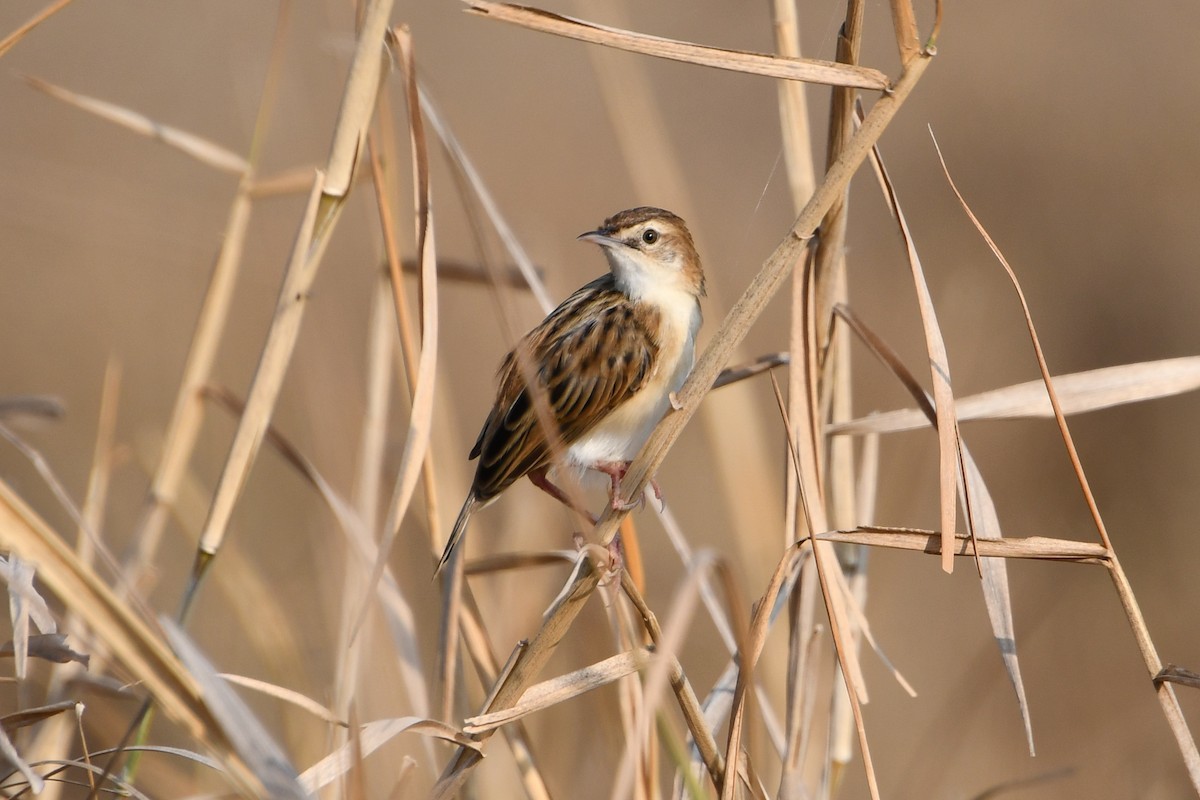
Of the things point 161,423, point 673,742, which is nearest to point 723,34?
point 161,423

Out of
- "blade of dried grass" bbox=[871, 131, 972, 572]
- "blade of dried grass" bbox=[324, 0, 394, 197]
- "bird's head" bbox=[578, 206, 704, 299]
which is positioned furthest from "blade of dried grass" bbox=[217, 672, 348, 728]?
"bird's head" bbox=[578, 206, 704, 299]

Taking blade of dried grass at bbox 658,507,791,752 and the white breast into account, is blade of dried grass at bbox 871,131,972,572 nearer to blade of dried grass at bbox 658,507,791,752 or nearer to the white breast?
blade of dried grass at bbox 658,507,791,752

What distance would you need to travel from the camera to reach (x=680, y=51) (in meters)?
1.79

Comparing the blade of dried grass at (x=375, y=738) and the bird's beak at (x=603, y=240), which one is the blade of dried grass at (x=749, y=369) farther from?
the blade of dried grass at (x=375, y=738)

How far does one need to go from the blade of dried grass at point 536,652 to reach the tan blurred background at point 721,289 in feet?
3.08

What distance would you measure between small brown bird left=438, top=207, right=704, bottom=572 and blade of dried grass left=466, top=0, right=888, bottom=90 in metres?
1.40

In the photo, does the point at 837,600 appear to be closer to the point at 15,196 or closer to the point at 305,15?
the point at 15,196

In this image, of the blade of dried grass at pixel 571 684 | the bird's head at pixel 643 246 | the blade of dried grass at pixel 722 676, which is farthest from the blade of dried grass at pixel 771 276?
the bird's head at pixel 643 246

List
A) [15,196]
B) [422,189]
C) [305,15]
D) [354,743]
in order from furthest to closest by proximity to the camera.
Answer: [305,15] < [15,196] < [422,189] < [354,743]

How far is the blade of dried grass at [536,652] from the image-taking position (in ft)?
6.38

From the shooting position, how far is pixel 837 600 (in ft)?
6.90

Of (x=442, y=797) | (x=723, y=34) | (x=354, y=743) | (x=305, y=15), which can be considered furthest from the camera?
(x=305, y=15)

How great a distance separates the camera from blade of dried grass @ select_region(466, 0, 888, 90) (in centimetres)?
171

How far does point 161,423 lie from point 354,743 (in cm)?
571
